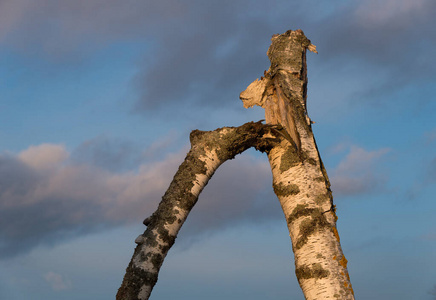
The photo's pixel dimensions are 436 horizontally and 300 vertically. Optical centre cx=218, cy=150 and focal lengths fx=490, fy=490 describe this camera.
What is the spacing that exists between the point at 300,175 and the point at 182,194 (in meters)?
2.29

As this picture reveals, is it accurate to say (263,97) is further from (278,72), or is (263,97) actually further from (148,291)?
(148,291)

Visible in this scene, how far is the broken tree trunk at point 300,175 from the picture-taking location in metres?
8.64

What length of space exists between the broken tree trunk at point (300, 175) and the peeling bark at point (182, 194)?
550 millimetres

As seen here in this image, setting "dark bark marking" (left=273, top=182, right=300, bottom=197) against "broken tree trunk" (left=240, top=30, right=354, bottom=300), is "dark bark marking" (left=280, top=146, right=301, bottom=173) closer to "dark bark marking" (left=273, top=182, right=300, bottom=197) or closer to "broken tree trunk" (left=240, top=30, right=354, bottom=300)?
"broken tree trunk" (left=240, top=30, right=354, bottom=300)

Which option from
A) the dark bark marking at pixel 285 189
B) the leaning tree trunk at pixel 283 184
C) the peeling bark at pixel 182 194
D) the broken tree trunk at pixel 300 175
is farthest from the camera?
the dark bark marking at pixel 285 189

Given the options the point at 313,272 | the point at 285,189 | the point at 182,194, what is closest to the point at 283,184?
the point at 285,189

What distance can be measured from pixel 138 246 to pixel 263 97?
423cm

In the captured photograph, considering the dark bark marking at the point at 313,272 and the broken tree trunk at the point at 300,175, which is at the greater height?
the broken tree trunk at the point at 300,175

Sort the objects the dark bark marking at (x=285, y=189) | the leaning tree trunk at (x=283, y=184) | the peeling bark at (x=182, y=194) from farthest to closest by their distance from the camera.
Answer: the dark bark marking at (x=285, y=189) → the leaning tree trunk at (x=283, y=184) → the peeling bark at (x=182, y=194)

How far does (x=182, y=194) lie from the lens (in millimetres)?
9109

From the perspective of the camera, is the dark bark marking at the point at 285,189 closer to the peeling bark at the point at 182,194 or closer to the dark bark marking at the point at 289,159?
the dark bark marking at the point at 289,159

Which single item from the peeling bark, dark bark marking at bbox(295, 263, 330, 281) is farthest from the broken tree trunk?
the peeling bark

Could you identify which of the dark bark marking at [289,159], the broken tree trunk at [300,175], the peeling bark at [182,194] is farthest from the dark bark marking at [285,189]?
the peeling bark at [182,194]

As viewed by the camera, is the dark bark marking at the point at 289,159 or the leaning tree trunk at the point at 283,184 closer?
the leaning tree trunk at the point at 283,184
